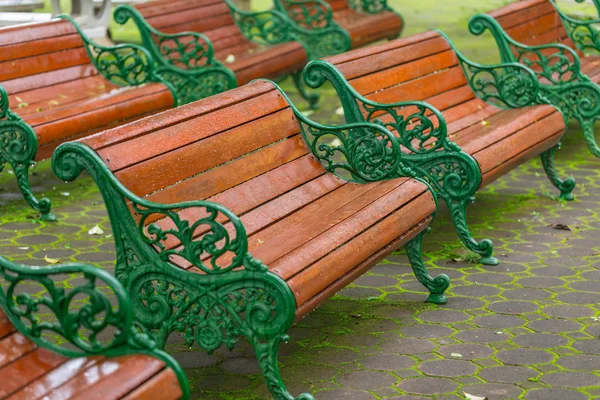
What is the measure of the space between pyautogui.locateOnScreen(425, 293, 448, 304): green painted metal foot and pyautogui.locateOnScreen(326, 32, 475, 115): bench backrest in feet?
4.74

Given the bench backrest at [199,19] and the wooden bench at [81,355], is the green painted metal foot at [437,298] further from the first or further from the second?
the bench backrest at [199,19]

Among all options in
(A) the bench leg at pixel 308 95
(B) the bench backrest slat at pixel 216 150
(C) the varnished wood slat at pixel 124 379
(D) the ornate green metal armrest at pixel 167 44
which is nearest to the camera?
(C) the varnished wood slat at pixel 124 379

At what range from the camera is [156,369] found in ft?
11.0

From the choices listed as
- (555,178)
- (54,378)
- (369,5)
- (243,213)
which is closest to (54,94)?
(243,213)

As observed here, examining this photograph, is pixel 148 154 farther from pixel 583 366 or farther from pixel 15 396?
pixel 583 366

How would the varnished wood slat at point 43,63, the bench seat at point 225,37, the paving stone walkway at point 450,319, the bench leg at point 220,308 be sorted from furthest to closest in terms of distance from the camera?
the bench seat at point 225,37
the varnished wood slat at point 43,63
the paving stone walkway at point 450,319
the bench leg at point 220,308

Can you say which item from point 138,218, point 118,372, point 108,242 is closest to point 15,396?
point 118,372

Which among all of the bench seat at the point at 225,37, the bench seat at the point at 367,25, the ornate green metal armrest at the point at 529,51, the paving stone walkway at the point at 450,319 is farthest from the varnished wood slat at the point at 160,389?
the bench seat at the point at 367,25

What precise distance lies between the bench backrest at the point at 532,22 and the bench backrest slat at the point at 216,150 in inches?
142

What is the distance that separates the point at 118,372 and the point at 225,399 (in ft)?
3.85

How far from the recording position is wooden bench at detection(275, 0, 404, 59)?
10.9m

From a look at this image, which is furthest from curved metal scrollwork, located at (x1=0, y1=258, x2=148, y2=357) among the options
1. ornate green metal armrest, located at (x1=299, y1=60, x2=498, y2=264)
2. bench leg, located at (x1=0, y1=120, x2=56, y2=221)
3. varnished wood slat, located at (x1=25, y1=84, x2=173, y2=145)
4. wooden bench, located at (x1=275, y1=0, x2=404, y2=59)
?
wooden bench, located at (x1=275, y1=0, x2=404, y2=59)

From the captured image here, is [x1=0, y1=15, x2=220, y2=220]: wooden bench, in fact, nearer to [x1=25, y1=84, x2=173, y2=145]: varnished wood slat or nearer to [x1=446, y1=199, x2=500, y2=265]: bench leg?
[x1=25, y1=84, x2=173, y2=145]: varnished wood slat

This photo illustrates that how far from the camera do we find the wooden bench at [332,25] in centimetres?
1089
